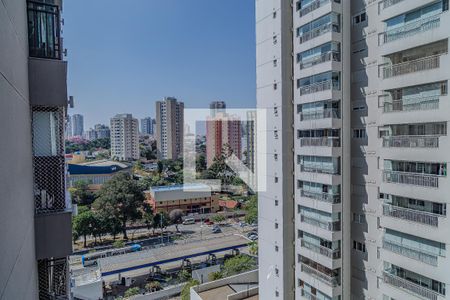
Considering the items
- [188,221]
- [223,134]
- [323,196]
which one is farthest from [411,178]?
[188,221]

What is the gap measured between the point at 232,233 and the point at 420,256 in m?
9.70

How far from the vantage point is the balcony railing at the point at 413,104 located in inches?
103

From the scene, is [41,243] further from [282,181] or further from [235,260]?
[235,260]

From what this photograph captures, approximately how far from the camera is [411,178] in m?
2.81

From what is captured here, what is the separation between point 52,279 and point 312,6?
3891 millimetres

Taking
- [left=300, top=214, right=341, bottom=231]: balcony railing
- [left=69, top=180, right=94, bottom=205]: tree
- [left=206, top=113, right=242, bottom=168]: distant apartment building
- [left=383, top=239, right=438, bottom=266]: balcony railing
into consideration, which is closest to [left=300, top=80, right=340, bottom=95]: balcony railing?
[left=300, top=214, right=341, bottom=231]: balcony railing

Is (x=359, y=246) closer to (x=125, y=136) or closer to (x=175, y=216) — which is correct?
(x=175, y=216)

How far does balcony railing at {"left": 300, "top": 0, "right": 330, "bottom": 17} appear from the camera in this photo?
343 cm

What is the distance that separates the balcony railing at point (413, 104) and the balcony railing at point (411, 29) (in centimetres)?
61

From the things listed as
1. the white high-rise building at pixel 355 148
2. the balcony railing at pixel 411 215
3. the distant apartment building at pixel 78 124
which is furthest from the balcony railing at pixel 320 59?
the distant apartment building at pixel 78 124

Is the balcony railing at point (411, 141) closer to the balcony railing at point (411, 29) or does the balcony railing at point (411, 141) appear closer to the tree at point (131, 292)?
the balcony railing at point (411, 29)

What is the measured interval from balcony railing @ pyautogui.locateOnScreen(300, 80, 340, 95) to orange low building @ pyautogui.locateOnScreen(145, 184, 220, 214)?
28.7ft

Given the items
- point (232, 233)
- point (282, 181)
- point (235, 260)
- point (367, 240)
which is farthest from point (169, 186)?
point (367, 240)

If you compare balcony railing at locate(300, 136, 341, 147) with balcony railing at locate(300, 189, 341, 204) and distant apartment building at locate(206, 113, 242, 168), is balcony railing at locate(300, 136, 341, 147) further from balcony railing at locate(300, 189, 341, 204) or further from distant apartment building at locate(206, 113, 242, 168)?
distant apartment building at locate(206, 113, 242, 168)
